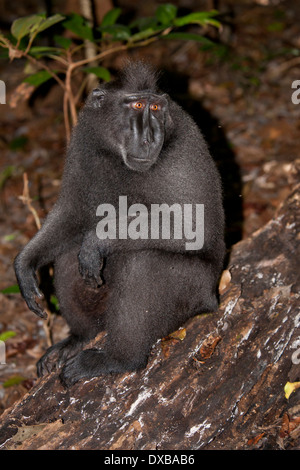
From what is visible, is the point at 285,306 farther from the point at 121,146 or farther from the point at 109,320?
the point at 121,146

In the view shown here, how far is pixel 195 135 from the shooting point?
4273 millimetres

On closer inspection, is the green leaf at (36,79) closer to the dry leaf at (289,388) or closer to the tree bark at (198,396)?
the tree bark at (198,396)

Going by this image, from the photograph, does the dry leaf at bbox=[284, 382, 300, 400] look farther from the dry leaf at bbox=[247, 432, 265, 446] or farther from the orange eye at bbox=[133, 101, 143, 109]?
the orange eye at bbox=[133, 101, 143, 109]

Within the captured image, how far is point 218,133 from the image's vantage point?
9227mm

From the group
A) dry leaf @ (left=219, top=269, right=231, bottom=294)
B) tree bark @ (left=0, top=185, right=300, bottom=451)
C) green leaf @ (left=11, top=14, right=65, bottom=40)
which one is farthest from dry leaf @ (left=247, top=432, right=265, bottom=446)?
green leaf @ (left=11, top=14, right=65, bottom=40)

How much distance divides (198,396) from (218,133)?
20.5 feet

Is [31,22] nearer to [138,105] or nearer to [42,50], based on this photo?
[42,50]

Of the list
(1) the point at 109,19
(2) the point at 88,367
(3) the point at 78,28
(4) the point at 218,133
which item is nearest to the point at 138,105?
(3) the point at 78,28

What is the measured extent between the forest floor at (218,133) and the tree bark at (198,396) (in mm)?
1627

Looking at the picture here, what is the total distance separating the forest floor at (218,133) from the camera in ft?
21.1

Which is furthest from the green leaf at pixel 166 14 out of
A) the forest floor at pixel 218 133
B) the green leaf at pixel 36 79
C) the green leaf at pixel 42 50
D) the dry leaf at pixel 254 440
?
the dry leaf at pixel 254 440

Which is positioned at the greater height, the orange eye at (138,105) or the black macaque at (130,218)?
the orange eye at (138,105)
